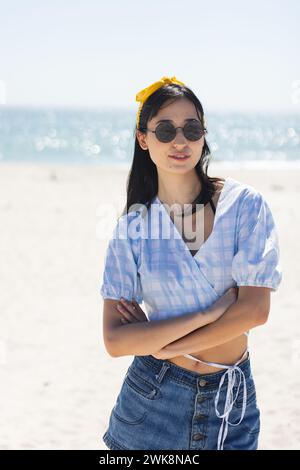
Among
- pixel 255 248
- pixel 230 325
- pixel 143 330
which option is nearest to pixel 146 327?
pixel 143 330

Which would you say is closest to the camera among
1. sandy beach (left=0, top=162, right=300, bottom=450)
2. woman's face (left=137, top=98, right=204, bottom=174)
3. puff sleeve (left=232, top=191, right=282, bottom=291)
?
puff sleeve (left=232, top=191, right=282, bottom=291)

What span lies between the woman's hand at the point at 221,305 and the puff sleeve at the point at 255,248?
49 millimetres

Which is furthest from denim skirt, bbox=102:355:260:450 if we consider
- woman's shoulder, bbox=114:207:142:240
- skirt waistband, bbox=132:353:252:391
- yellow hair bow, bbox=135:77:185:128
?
yellow hair bow, bbox=135:77:185:128

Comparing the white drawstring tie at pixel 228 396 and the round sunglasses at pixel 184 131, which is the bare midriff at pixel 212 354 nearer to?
the white drawstring tie at pixel 228 396

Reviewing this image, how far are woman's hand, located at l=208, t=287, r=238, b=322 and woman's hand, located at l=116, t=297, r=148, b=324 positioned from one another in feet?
0.92

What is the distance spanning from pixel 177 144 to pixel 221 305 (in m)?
0.56

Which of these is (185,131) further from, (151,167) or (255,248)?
(255,248)

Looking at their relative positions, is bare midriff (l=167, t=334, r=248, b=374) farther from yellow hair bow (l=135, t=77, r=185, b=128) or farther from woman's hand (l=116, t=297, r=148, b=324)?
yellow hair bow (l=135, t=77, r=185, b=128)

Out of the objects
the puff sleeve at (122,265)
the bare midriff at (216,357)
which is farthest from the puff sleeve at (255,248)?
the puff sleeve at (122,265)

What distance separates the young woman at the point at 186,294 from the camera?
221cm

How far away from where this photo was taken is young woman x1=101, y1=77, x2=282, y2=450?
221 cm

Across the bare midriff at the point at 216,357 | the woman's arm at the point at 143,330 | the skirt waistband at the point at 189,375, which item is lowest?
the skirt waistband at the point at 189,375

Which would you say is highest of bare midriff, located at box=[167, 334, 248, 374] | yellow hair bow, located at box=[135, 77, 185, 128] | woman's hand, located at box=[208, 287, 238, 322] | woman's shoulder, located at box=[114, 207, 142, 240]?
yellow hair bow, located at box=[135, 77, 185, 128]

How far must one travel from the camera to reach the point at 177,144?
2.29 metres
